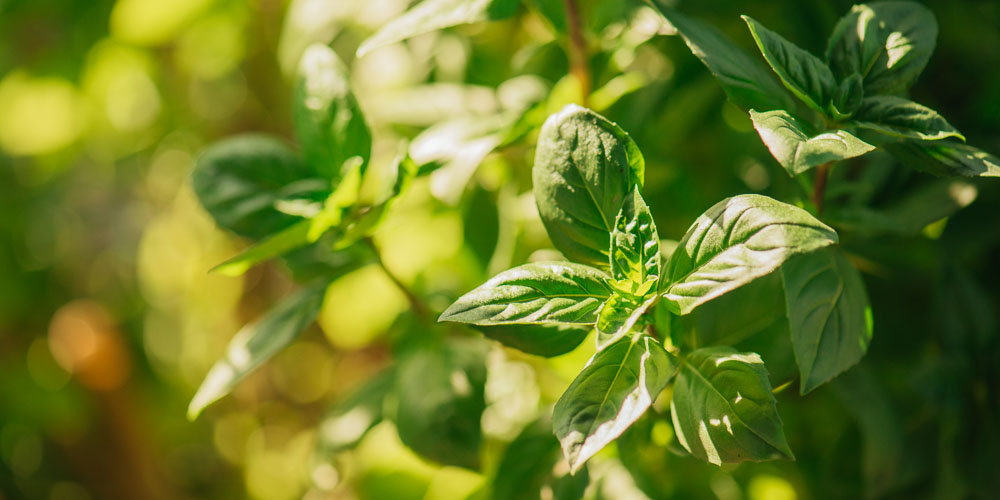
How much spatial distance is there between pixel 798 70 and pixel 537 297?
206 mm

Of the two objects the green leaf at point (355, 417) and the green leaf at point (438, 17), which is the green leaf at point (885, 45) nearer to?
the green leaf at point (438, 17)

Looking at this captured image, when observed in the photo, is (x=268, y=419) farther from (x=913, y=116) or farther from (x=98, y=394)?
(x=913, y=116)

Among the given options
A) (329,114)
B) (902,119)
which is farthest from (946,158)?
(329,114)

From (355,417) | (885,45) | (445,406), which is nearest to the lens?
(885,45)

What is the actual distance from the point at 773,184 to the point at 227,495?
118cm

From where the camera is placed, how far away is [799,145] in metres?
0.35

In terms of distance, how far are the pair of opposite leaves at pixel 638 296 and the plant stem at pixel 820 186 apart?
5cm

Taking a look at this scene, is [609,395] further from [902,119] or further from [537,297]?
[902,119]

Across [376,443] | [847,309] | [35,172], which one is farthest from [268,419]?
[847,309]

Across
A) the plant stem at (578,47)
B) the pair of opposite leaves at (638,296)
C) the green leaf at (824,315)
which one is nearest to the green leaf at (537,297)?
the pair of opposite leaves at (638,296)

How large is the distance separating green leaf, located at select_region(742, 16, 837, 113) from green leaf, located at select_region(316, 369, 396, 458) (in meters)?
0.44

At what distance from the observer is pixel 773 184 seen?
65 centimetres

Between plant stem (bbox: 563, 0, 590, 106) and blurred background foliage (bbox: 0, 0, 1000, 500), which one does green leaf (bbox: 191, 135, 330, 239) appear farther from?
plant stem (bbox: 563, 0, 590, 106)

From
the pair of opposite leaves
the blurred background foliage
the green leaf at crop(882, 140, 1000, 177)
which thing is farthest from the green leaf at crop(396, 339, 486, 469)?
the green leaf at crop(882, 140, 1000, 177)
